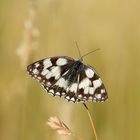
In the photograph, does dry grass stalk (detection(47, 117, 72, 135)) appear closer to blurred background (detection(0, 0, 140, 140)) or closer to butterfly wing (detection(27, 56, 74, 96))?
butterfly wing (detection(27, 56, 74, 96))

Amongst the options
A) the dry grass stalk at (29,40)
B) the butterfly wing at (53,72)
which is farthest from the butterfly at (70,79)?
the dry grass stalk at (29,40)

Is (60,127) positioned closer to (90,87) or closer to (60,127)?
(60,127)

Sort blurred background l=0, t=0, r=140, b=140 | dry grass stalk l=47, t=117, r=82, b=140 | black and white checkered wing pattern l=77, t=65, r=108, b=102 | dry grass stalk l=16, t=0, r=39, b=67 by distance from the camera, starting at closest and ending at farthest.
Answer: dry grass stalk l=47, t=117, r=82, b=140 → black and white checkered wing pattern l=77, t=65, r=108, b=102 → dry grass stalk l=16, t=0, r=39, b=67 → blurred background l=0, t=0, r=140, b=140

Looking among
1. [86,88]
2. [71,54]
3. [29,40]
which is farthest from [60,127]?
[71,54]

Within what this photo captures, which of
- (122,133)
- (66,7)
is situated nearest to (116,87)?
(122,133)

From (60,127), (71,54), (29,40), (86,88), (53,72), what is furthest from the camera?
(71,54)

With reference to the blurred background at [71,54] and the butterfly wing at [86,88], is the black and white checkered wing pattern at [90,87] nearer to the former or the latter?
the butterfly wing at [86,88]

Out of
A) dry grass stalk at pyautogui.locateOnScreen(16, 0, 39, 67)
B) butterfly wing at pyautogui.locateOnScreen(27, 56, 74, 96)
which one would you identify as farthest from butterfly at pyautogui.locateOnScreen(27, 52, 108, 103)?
dry grass stalk at pyautogui.locateOnScreen(16, 0, 39, 67)
